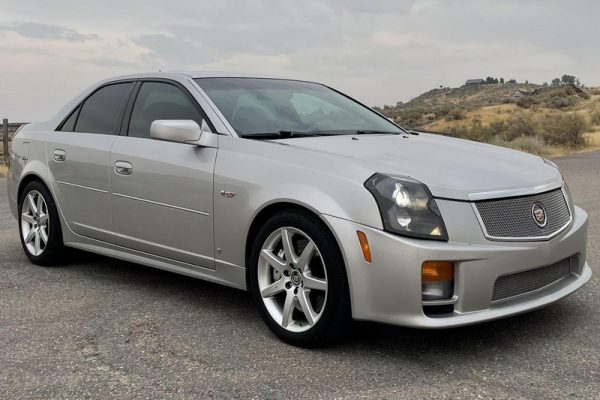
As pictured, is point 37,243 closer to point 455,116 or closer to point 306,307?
point 306,307

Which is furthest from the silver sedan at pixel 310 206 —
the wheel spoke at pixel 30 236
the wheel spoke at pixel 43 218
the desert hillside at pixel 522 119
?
the desert hillside at pixel 522 119

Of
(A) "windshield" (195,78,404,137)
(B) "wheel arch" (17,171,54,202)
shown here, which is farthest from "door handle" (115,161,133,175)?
(B) "wheel arch" (17,171,54,202)

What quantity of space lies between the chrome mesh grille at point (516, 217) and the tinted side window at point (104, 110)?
2.90m

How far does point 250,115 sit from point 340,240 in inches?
54.7

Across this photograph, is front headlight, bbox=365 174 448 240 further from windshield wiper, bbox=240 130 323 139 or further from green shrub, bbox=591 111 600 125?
green shrub, bbox=591 111 600 125

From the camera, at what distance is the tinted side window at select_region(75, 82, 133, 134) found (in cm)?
508

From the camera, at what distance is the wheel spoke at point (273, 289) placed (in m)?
3.73

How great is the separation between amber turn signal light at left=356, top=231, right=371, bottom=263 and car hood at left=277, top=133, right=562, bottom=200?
1.19ft

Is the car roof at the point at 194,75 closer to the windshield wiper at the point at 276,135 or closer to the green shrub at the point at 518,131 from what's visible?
the windshield wiper at the point at 276,135

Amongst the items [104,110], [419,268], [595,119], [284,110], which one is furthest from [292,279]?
[595,119]

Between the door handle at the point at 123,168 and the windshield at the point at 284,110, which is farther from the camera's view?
the door handle at the point at 123,168

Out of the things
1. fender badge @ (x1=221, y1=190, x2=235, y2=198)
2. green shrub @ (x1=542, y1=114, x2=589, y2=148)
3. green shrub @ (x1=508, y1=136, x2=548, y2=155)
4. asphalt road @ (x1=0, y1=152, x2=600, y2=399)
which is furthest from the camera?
green shrub @ (x1=542, y1=114, x2=589, y2=148)

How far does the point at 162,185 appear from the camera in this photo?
4332mm

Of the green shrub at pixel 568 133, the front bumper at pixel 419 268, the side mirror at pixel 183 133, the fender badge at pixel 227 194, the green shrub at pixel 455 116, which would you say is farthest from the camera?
the green shrub at pixel 455 116
